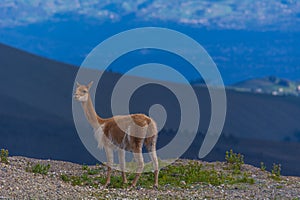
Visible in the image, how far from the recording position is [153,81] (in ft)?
287

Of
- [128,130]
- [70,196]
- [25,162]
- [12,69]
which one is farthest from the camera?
[12,69]

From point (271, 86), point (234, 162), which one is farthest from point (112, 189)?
point (271, 86)

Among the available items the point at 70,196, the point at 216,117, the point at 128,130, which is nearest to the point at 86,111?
the point at 128,130

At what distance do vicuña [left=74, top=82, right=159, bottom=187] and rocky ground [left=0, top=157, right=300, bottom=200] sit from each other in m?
0.74

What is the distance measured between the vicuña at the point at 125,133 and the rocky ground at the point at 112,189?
28.9 inches

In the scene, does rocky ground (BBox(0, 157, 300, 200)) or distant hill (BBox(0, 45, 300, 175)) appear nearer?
rocky ground (BBox(0, 157, 300, 200))

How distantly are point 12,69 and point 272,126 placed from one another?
2959cm

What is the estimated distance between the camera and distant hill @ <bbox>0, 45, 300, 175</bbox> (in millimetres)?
49094

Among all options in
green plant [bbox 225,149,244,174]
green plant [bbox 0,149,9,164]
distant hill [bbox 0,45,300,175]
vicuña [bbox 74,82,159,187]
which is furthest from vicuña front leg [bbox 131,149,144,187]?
distant hill [bbox 0,45,300,175]

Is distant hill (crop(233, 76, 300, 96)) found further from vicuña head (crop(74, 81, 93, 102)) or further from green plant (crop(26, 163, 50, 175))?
vicuña head (crop(74, 81, 93, 102))

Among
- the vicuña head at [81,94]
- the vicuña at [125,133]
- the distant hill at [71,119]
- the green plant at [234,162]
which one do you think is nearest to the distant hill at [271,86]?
the distant hill at [71,119]

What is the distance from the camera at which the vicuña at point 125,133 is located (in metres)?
17.8

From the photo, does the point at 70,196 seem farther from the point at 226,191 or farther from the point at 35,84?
the point at 35,84

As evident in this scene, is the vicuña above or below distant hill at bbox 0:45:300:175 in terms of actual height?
below
